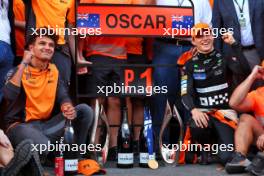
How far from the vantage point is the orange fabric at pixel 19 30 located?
617 centimetres

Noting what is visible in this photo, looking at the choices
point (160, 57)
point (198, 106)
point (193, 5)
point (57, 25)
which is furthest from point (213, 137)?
point (57, 25)

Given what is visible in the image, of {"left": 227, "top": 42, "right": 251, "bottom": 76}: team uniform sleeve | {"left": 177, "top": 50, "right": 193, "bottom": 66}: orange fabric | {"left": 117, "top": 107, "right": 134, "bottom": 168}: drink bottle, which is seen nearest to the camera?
{"left": 117, "top": 107, "right": 134, "bottom": 168}: drink bottle

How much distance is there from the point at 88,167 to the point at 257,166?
1486mm

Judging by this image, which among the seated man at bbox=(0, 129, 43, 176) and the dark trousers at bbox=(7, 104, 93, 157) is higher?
the dark trousers at bbox=(7, 104, 93, 157)

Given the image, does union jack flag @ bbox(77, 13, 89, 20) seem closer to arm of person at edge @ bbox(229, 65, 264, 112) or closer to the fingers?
the fingers

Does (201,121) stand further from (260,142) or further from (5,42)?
(5,42)

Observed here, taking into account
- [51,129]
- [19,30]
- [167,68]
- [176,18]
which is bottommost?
[51,129]

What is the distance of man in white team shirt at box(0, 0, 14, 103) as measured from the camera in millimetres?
5742

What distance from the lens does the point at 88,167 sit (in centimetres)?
530

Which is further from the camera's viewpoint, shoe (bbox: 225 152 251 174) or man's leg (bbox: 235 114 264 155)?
man's leg (bbox: 235 114 264 155)

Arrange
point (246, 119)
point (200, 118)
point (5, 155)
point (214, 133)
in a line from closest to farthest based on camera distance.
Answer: point (5, 155) < point (246, 119) < point (200, 118) < point (214, 133)

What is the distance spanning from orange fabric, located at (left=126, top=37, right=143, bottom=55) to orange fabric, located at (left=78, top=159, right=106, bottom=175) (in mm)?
1437

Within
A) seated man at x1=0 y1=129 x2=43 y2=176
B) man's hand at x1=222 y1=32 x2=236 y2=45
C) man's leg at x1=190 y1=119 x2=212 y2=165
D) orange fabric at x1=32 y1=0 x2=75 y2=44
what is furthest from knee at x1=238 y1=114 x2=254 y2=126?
seated man at x1=0 y1=129 x2=43 y2=176

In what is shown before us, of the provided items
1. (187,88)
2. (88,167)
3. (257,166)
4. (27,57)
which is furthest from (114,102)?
(257,166)
